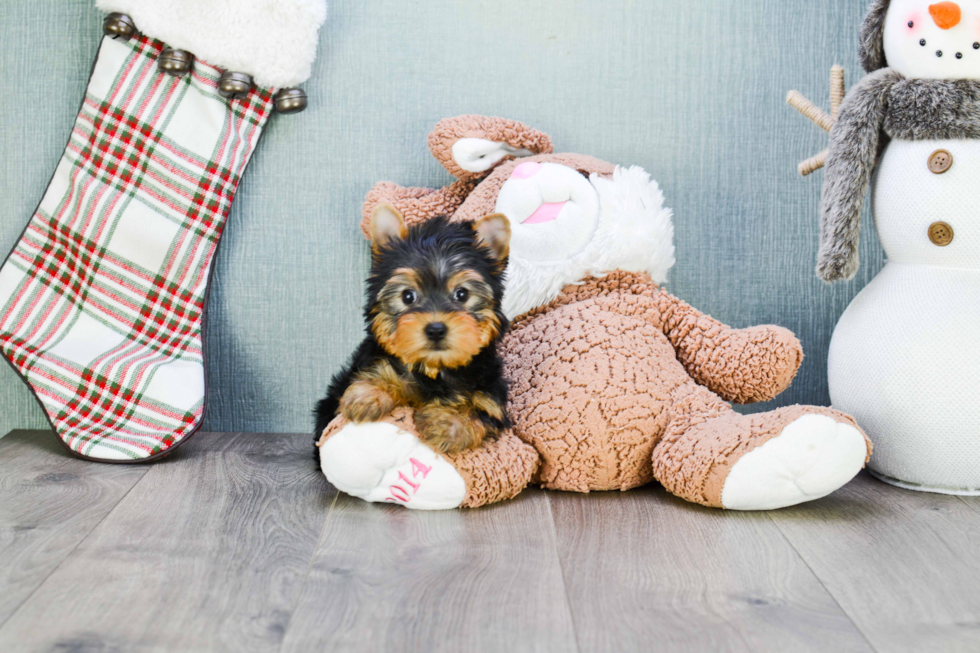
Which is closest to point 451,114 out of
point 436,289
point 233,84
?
point 233,84

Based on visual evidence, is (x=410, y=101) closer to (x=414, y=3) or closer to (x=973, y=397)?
(x=414, y=3)

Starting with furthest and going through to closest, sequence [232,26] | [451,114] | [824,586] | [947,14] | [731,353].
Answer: [451,114], [232,26], [731,353], [947,14], [824,586]

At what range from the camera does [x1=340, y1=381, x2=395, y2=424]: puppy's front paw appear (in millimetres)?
1256

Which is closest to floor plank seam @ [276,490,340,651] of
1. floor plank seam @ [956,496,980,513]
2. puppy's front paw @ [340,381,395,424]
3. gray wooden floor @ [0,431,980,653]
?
gray wooden floor @ [0,431,980,653]

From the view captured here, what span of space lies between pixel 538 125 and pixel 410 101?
0.91 ft

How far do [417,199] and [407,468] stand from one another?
0.60 m

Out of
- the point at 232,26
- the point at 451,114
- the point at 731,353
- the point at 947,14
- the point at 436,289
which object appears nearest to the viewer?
the point at 436,289

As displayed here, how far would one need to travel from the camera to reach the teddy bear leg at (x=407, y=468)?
1.26 m

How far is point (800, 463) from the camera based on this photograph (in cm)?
124

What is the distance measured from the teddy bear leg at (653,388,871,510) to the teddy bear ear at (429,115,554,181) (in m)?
0.67

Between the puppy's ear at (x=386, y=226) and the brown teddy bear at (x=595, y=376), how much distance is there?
0.90 feet

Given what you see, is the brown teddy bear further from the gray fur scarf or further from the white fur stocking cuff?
the white fur stocking cuff

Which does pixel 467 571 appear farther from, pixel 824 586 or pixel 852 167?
pixel 852 167

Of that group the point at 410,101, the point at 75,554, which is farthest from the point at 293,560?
the point at 410,101
